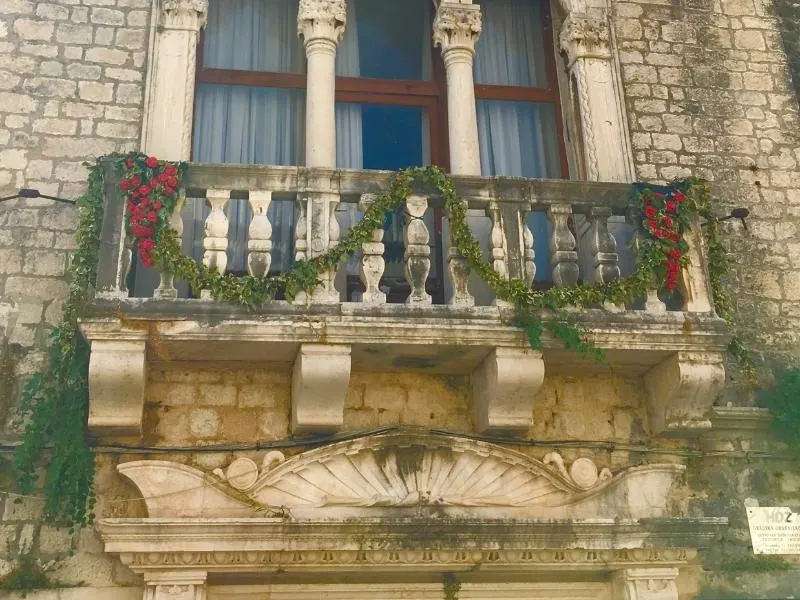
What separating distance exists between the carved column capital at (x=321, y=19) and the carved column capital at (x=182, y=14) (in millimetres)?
713

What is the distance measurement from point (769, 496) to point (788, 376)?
79 centimetres

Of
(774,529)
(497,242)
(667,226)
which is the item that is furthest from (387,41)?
(774,529)

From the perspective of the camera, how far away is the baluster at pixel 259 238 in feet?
17.2

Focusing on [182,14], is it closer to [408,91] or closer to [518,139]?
[408,91]

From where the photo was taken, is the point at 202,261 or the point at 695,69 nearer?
the point at 202,261

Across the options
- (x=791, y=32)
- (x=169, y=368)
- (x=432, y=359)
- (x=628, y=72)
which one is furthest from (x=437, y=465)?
(x=791, y=32)

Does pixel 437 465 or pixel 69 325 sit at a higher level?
pixel 69 325

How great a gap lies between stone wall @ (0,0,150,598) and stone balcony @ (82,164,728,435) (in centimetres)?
63

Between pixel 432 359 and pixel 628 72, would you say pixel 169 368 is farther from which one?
pixel 628 72

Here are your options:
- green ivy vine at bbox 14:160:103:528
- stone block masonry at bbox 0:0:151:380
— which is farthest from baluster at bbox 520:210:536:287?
stone block masonry at bbox 0:0:151:380

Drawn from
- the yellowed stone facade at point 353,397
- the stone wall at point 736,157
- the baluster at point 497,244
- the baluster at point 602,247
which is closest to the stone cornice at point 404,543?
the yellowed stone facade at point 353,397

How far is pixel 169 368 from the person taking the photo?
5441 mm

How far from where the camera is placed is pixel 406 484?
5328mm

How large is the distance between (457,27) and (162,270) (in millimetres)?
2887
